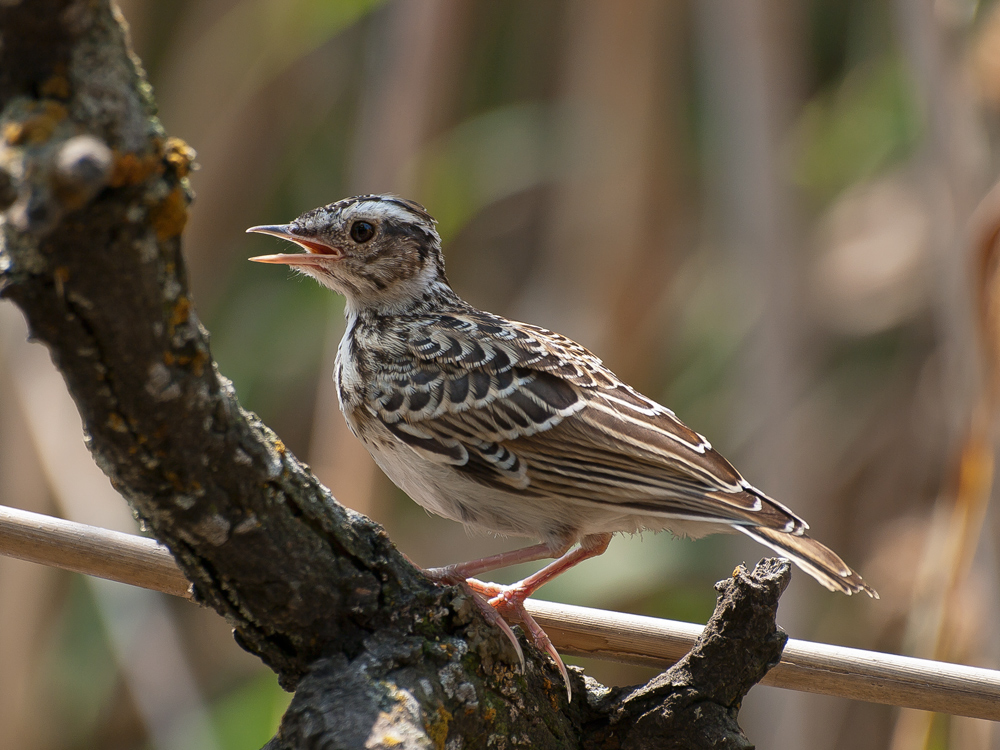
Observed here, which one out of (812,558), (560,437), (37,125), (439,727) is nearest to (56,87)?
(37,125)

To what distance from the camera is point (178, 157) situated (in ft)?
3.61

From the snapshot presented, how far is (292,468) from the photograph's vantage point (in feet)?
4.96

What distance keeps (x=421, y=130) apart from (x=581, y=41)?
1.06m

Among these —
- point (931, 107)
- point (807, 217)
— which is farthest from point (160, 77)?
point (931, 107)

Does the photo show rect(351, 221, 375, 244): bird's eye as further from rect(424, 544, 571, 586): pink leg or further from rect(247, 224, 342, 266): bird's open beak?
rect(424, 544, 571, 586): pink leg

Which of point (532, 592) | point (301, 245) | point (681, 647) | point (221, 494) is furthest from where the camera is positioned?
point (301, 245)

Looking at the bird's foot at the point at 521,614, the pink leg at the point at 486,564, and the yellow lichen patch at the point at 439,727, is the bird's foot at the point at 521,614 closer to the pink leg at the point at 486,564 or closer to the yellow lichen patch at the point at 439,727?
the pink leg at the point at 486,564

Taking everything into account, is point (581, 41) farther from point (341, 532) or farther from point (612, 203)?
point (341, 532)

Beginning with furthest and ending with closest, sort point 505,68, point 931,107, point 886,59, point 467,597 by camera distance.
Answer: point 505,68
point 886,59
point 931,107
point 467,597

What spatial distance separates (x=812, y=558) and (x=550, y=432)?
0.66 m

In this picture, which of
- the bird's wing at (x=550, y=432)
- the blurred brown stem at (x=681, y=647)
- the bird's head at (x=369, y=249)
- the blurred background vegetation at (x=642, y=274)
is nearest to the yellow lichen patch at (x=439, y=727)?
the blurred brown stem at (x=681, y=647)

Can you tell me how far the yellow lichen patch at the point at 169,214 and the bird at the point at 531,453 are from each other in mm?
1132

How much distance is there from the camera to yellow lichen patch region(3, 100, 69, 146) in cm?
95

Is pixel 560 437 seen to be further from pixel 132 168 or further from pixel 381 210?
pixel 132 168
